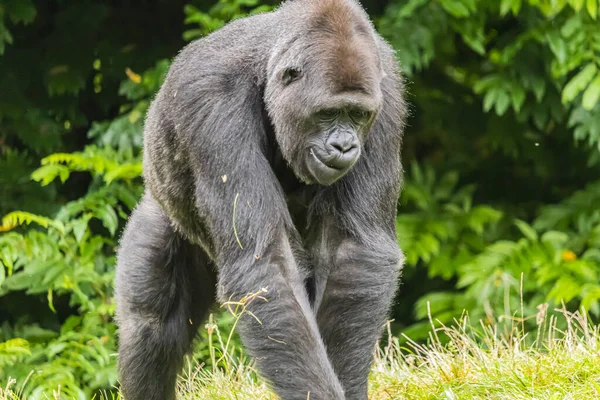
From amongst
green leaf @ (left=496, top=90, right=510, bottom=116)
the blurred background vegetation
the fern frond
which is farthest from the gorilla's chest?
green leaf @ (left=496, top=90, right=510, bottom=116)

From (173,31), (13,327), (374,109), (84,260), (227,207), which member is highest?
(374,109)

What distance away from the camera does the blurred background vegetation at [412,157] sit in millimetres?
5914

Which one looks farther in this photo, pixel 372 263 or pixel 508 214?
pixel 508 214

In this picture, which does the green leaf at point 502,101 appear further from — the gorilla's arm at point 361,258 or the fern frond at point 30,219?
the fern frond at point 30,219

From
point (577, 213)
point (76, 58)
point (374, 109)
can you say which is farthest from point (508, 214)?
point (374, 109)

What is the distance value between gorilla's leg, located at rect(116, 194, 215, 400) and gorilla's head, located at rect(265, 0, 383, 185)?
3.12 feet

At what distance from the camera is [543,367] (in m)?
3.85

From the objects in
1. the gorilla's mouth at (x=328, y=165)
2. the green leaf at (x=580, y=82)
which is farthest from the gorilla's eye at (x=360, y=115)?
the green leaf at (x=580, y=82)

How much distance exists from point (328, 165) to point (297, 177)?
421 mm

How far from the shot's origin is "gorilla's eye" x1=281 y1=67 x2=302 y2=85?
3.90m

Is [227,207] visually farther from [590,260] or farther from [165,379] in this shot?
[590,260]

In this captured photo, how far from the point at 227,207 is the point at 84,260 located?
2.53 meters

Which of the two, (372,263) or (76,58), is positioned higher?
(372,263)

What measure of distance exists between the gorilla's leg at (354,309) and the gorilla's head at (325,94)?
353 mm
